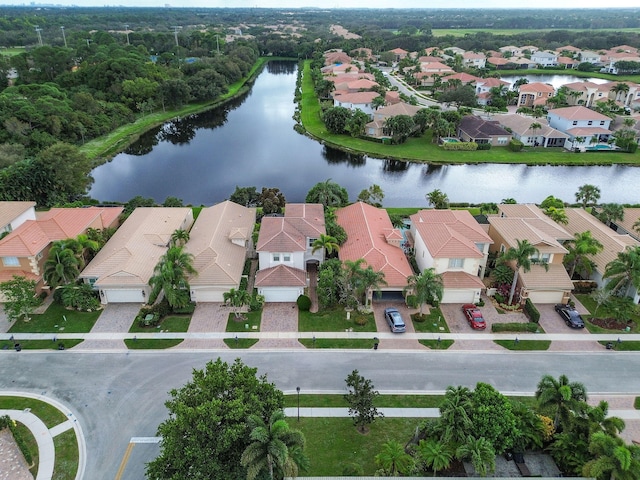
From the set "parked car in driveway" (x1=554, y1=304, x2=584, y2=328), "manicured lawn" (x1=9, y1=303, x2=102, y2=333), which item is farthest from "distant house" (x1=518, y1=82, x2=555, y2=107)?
"manicured lawn" (x1=9, y1=303, x2=102, y2=333)

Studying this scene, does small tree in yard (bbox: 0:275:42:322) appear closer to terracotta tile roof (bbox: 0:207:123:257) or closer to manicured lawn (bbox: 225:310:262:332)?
terracotta tile roof (bbox: 0:207:123:257)

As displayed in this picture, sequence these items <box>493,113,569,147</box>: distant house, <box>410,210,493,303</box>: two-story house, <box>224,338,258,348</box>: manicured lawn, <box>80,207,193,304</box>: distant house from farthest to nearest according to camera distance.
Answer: <box>493,113,569,147</box>: distant house
<box>410,210,493,303</box>: two-story house
<box>80,207,193,304</box>: distant house
<box>224,338,258,348</box>: manicured lawn

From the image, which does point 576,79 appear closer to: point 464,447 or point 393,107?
point 393,107

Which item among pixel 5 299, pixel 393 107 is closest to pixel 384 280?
pixel 5 299

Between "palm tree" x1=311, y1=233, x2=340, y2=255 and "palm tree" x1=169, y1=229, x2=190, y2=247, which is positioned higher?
"palm tree" x1=311, y1=233, x2=340, y2=255

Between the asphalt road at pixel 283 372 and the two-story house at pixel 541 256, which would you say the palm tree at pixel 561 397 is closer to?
the asphalt road at pixel 283 372

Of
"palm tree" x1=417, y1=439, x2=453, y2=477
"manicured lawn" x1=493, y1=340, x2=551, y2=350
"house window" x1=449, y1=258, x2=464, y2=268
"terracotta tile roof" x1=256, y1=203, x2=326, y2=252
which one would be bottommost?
"manicured lawn" x1=493, y1=340, x2=551, y2=350
